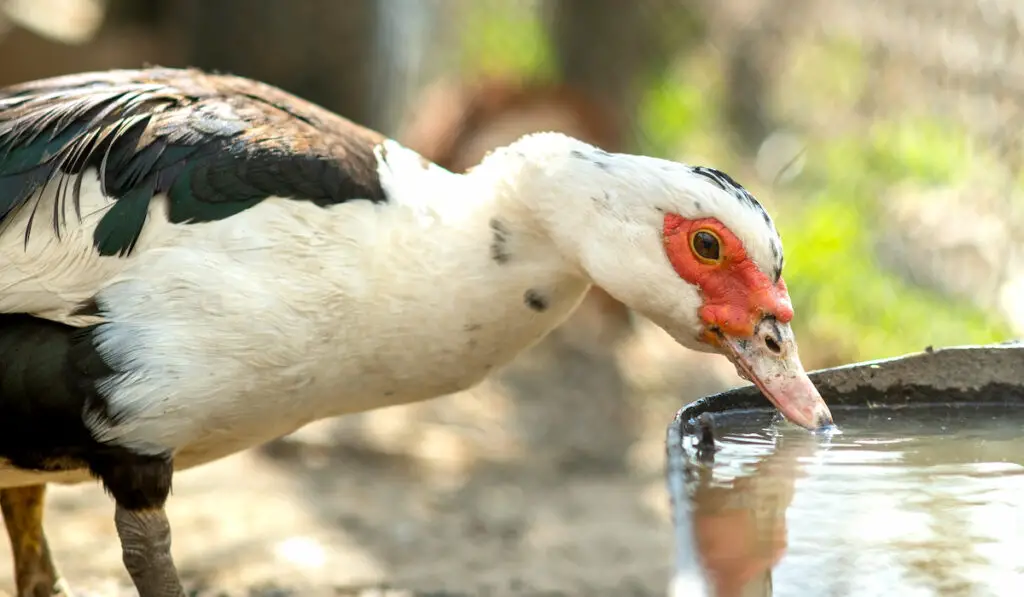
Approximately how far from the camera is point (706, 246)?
10.6 feet

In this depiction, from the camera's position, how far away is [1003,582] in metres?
2.31

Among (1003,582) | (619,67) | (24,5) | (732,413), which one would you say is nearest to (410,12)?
(24,5)

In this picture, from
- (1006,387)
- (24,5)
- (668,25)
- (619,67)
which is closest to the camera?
(1006,387)

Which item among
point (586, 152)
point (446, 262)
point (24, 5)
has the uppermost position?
point (24, 5)

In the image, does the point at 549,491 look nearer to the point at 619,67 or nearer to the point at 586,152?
the point at 586,152

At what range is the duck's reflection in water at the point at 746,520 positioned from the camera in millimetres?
2207

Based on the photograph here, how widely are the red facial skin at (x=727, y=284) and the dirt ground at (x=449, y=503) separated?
1.87m

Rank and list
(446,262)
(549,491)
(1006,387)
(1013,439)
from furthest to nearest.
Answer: (549,491), (446,262), (1006,387), (1013,439)

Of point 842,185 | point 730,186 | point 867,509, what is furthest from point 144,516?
point 842,185

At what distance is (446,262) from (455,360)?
0.25m

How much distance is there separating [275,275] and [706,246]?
1.03 meters

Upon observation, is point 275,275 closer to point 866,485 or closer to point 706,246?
point 706,246

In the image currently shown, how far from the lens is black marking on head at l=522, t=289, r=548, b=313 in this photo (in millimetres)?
3484

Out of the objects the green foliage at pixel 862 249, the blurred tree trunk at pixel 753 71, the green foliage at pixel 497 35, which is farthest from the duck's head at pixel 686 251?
the green foliage at pixel 497 35
